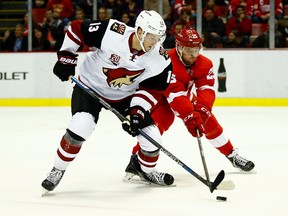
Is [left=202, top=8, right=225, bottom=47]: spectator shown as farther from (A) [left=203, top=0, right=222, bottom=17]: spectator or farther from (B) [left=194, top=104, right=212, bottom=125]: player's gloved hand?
(B) [left=194, top=104, right=212, bottom=125]: player's gloved hand

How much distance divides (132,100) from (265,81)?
5052mm

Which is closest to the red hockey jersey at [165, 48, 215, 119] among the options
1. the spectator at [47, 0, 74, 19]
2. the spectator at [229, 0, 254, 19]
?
the spectator at [229, 0, 254, 19]

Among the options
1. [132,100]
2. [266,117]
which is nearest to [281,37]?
[266,117]

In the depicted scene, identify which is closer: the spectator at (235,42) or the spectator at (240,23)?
the spectator at (235,42)

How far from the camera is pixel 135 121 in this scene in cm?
389

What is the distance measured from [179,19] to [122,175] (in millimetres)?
5206

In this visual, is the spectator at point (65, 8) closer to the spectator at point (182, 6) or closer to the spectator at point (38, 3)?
the spectator at point (38, 3)

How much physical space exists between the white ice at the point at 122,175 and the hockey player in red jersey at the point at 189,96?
0.52ft

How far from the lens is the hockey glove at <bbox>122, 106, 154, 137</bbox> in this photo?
3.90 metres

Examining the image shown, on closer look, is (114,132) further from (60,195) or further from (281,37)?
(281,37)

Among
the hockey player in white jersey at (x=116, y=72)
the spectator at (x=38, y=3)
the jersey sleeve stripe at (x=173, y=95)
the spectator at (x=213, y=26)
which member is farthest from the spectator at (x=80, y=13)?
the hockey player in white jersey at (x=116, y=72)

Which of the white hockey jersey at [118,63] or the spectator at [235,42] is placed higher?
the white hockey jersey at [118,63]

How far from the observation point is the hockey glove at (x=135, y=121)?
3.90m

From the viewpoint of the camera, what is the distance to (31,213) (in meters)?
3.40
